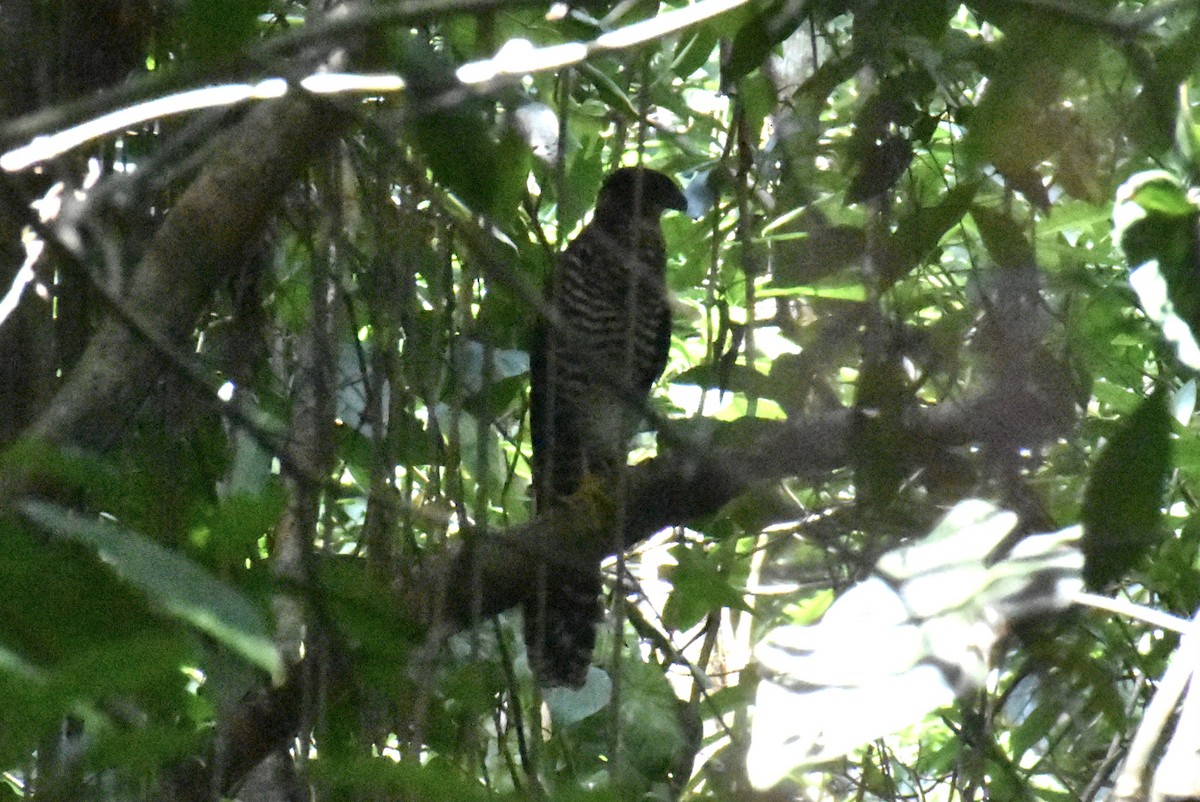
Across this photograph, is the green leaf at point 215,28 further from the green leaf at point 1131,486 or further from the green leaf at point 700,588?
the green leaf at point 700,588

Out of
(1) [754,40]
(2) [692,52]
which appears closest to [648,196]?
(2) [692,52]

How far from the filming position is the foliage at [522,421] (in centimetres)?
65

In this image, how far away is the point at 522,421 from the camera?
2.22 meters

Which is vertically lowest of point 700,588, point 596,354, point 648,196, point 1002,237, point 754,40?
point 700,588

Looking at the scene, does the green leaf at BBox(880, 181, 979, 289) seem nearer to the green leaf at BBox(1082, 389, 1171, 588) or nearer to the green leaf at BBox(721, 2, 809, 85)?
the green leaf at BBox(721, 2, 809, 85)

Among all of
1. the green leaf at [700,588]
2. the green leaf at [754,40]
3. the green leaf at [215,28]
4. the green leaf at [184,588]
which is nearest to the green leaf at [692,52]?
the green leaf at [754,40]

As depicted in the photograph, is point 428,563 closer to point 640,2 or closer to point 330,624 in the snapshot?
point 640,2

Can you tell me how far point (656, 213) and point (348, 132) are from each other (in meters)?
2.19

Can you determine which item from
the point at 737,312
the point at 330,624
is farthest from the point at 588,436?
the point at 330,624

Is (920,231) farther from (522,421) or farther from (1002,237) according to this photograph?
(522,421)

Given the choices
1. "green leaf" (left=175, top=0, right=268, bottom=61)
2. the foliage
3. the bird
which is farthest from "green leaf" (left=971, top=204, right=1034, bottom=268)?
the bird

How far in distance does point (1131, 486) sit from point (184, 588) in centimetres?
56

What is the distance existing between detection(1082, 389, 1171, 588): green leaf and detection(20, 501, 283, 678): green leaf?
524mm

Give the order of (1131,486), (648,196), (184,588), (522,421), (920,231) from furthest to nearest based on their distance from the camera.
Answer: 1. (648,196)
2. (522,421)
3. (920,231)
4. (1131,486)
5. (184,588)
